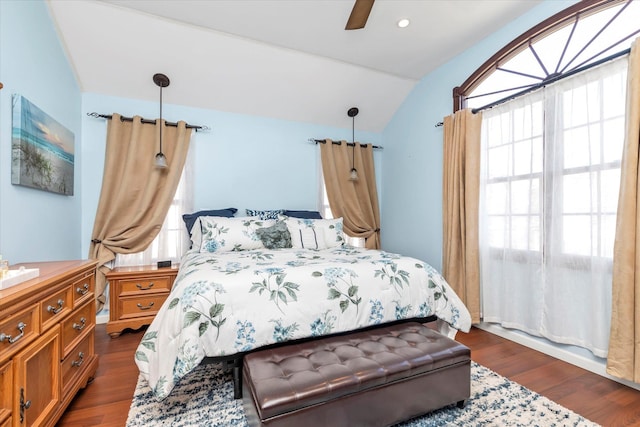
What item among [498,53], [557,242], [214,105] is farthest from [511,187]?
[214,105]

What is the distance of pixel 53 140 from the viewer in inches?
85.8

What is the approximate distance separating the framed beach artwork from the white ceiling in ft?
2.82

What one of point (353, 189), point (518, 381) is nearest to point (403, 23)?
point (353, 189)

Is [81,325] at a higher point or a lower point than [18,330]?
lower

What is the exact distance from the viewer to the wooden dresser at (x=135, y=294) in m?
2.52

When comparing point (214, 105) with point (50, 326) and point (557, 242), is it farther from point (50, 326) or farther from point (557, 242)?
point (557, 242)

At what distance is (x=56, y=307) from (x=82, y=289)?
305 mm

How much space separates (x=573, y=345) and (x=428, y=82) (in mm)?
2923

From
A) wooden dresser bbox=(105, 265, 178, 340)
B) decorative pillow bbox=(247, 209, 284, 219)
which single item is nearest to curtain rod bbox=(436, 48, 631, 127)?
decorative pillow bbox=(247, 209, 284, 219)

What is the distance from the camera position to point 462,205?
2.78 m

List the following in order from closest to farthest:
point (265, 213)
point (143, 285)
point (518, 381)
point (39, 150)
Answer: point (518, 381)
point (39, 150)
point (143, 285)
point (265, 213)

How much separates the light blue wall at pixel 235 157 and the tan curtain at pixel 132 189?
162 millimetres

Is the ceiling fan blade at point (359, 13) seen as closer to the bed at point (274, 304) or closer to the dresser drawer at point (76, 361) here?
the bed at point (274, 304)

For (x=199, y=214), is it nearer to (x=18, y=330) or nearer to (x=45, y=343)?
(x=45, y=343)
